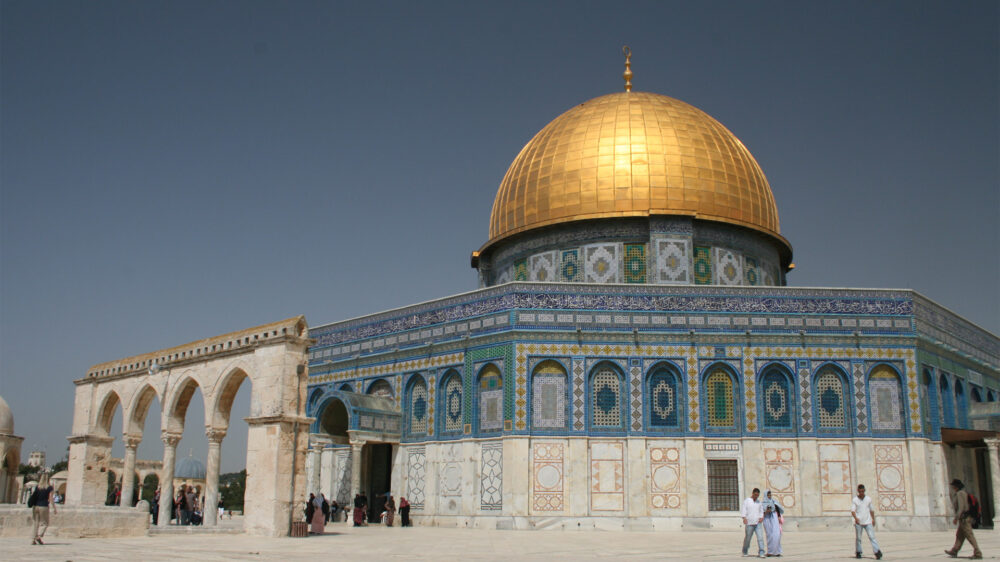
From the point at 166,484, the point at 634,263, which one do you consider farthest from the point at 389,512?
the point at 634,263

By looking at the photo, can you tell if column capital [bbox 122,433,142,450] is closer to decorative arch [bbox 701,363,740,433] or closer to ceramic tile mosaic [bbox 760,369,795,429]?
decorative arch [bbox 701,363,740,433]

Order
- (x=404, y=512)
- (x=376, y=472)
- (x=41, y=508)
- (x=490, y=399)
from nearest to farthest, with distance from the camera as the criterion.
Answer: (x=41, y=508) → (x=490, y=399) → (x=404, y=512) → (x=376, y=472)

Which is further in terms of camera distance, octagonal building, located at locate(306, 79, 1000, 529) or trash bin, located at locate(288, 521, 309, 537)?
octagonal building, located at locate(306, 79, 1000, 529)

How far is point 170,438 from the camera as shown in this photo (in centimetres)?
1881

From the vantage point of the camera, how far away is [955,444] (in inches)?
938

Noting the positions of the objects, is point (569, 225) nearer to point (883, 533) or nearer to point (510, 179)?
point (510, 179)

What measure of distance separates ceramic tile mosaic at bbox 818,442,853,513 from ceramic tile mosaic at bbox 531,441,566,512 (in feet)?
19.5

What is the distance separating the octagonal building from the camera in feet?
68.0

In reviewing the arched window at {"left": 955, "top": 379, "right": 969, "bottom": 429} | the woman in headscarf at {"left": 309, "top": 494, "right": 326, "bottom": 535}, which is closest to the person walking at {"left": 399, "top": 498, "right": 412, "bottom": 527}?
the woman in headscarf at {"left": 309, "top": 494, "right": 326, "bottom": 535}

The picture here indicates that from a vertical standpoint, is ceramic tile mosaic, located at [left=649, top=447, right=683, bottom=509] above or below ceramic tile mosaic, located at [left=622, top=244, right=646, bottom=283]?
below

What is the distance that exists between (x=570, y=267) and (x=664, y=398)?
5.58 meters

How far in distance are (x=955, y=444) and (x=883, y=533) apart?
221 inches

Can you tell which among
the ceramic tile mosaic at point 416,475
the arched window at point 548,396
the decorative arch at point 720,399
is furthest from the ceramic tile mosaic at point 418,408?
the decorative arch at point 720,399

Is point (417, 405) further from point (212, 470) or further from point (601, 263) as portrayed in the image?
point (212, 470)
